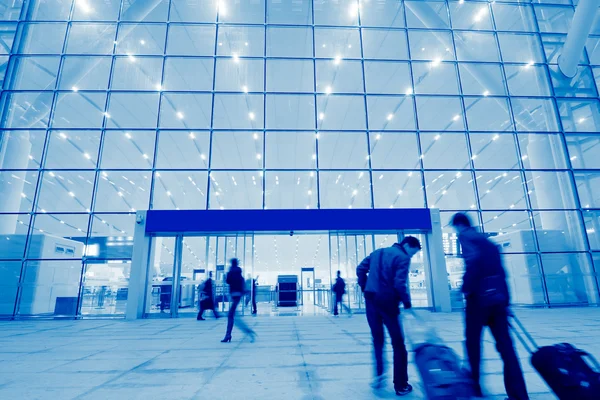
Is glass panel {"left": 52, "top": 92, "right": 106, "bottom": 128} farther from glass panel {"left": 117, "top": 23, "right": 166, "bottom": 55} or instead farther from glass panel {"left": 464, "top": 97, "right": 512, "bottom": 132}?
glass panel {"left": 464, "top": 97, "right": 512, "bottom": 132}

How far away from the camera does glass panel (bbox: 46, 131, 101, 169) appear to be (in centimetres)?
1364

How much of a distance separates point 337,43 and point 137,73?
9.41 meters

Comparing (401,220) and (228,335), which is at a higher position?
(401,220)

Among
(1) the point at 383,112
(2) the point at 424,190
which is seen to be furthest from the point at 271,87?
(2) the point at 424,190

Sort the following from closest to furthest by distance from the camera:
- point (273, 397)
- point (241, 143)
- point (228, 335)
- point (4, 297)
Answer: point (273, 397)
point (228, 335)
point (4, 297)
point (241, 143)

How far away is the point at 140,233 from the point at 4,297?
17.8 feet

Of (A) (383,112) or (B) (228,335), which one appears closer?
(B) (228,335)

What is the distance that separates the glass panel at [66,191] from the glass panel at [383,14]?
568 inches

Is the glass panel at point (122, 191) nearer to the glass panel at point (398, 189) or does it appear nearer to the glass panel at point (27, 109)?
the glass panel at point (27, 109)

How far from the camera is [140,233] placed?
40.5 ft

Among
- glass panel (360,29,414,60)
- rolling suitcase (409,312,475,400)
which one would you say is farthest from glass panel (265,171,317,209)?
rolling suitcase (409,312,475,400)

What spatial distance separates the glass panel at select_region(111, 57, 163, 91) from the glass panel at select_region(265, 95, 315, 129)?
203 inches

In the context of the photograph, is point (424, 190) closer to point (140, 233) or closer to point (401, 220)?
point (401, 220)

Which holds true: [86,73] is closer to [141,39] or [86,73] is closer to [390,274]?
[141,39]
